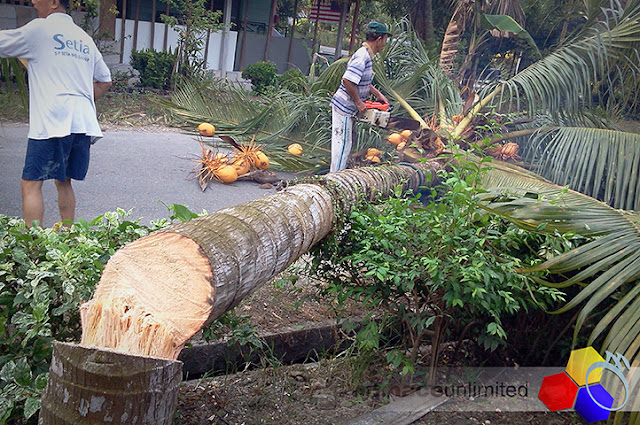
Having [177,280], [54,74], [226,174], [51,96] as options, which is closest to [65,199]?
[51,96]

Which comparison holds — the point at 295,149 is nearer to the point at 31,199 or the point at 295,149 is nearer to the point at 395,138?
the point at 395,138

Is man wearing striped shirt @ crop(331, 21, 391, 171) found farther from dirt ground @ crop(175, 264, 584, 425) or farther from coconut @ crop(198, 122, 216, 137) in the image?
dirt ground @ crop(175, 264, 584, 425)

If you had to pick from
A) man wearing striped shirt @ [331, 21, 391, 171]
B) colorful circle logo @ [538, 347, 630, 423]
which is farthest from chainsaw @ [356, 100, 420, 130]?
colorful circle logo @ [538, 347, 630, 423]

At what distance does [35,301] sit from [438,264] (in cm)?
153

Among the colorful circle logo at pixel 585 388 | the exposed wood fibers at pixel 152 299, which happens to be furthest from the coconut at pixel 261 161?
the exposed wood fibers at pixel 152 299

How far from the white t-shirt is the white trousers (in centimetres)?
275

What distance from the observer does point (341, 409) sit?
270 centimetres

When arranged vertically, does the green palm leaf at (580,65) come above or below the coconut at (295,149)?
above

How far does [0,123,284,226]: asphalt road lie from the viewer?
5.36m

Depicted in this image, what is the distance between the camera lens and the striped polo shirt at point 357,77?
580 cm

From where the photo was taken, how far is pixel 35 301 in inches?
80.1

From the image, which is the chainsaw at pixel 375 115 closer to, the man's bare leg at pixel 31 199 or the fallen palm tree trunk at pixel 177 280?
the man's bare leg at pixel 31 199

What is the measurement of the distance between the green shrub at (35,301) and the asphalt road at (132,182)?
229 cm

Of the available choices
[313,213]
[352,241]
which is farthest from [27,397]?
[352,241]
